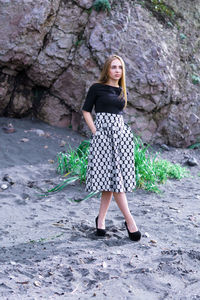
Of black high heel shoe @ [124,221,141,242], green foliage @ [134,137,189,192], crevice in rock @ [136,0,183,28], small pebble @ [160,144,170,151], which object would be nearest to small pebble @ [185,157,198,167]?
small pebble @ [160,144,170,151]

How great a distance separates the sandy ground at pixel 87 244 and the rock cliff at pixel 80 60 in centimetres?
185

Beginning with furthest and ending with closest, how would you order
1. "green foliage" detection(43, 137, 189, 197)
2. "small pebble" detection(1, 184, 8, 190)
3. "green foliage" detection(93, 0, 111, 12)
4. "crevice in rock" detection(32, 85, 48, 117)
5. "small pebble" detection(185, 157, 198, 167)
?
1. "crevice in rock" detection(32, 85, 48, 117)
2. "green foliage" detection(93, 0, 111, 12)
3. "small pebble" detection(185, 157, 198, 167)
4. "green foliage" detection(43, 137, 189, 197)
5. "small pebble" detection(1, 184, 8, 190)

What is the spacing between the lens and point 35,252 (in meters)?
2.94

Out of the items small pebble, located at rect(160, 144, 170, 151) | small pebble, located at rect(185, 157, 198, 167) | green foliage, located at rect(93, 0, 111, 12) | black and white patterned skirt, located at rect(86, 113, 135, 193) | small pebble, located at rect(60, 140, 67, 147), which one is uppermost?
green foliage, located at rect(93, 0, 111, 12)

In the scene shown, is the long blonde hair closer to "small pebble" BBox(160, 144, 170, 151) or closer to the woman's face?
the woman's face

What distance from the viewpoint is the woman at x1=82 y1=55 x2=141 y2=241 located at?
316 cm

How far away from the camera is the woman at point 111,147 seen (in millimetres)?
3158

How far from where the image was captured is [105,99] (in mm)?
3195

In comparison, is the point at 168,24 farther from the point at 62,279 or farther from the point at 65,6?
the point at 62,279

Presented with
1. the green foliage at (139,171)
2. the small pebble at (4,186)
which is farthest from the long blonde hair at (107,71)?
the small pebble at (4,186)

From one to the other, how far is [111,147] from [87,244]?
91 cm

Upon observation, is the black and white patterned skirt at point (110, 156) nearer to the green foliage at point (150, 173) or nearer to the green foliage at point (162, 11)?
the green foliage at point (150, 173)

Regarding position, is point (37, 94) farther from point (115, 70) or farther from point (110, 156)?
point (110, 156)

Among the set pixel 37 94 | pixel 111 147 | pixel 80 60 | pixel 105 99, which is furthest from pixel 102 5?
pixel 111 147
